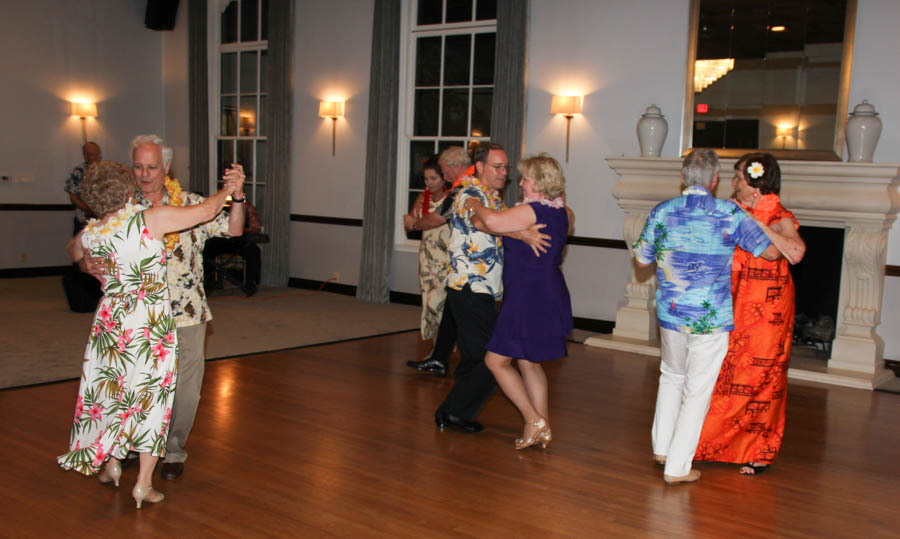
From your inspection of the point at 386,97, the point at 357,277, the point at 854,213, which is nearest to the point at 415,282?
the point at 357,277

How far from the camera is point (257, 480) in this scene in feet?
11.3

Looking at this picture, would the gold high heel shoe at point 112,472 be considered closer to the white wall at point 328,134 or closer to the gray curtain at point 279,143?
the white wall at point 328,134

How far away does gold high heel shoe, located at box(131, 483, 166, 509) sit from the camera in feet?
10.1

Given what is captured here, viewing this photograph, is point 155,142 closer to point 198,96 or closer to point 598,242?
point 598,242

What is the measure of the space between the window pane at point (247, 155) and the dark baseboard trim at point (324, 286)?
160 cm

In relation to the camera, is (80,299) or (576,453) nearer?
(576,453)

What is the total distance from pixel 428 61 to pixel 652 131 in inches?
122

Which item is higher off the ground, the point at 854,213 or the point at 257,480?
the point at 854,213

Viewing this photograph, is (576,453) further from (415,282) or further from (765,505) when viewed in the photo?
(415,282)

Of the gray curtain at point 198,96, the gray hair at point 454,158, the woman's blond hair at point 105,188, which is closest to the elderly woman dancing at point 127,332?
the woman's blond hair at point 105,188

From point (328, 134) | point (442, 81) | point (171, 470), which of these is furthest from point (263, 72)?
point (171, 470)

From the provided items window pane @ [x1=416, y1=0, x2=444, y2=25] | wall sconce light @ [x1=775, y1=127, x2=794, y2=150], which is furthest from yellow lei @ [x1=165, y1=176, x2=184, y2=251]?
window pane @ [x1=416, y1=0, x2=444, y2=25]

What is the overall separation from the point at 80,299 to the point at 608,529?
608cm

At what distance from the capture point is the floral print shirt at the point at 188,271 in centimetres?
336
